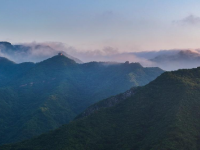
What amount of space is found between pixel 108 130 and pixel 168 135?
105 ft

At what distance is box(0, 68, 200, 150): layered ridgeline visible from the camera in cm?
9675

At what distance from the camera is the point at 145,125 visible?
11412cm

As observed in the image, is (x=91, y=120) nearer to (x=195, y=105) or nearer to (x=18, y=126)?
(x=195, y=105)

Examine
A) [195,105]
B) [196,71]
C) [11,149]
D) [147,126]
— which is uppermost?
[196,71]

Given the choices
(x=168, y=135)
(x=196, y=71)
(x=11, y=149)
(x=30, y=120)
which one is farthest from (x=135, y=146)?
(x=30, y=120)

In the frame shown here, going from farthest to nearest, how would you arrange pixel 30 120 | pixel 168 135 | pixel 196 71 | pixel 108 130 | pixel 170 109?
pixel 30 120 < pixel 196 71 < pixel 108 130 < pixel 170 109 < pixel 168 135

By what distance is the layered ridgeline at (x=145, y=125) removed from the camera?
9675 cm

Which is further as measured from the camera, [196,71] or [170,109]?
[196,71]

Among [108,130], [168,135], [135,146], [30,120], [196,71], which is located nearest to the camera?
[168,135]

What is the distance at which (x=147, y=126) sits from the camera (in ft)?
371

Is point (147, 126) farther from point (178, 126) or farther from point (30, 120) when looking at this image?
point (30, 120)

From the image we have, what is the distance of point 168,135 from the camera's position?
307 ft

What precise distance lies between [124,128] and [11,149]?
151 ft

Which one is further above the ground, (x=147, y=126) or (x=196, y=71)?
(x=196, y=71)
